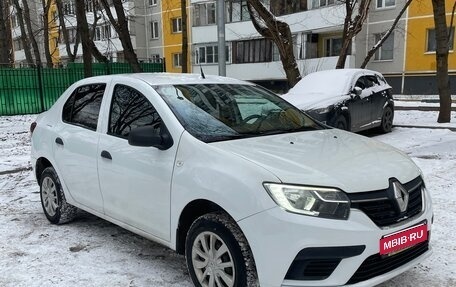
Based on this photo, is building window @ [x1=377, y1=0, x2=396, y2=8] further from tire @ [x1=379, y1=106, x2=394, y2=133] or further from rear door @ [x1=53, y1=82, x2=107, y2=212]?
rear door @ [x1=53, y1=82, x2=107, y2=212]

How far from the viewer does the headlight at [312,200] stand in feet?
8.57

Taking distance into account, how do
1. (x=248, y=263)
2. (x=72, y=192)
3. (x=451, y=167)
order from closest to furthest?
1. (x=248, y=263)
2. (x=72, y=192)
3. (x=451, y=167)

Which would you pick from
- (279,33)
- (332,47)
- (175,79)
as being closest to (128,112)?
(175,79)

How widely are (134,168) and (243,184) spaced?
1.18 meters

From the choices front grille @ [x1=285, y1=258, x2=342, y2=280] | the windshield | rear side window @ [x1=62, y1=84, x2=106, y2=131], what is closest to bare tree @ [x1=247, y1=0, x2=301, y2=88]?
rear side window @ [x1=62, y1=84, x2=106, y2=131]

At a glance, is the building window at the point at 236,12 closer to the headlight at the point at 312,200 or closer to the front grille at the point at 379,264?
the front grille at the point at 379,264

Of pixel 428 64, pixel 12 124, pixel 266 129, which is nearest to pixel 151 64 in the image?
pixel 12 124

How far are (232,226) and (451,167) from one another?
16.8 feet

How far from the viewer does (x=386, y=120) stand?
1072 centimetres

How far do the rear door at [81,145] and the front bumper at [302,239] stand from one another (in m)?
2.00

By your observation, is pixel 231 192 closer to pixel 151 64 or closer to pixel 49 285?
pixel 49 285

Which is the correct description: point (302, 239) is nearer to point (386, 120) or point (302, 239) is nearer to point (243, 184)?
point (243, 184)

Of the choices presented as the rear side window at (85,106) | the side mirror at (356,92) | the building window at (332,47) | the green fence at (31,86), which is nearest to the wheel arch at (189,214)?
the rear side window at (85,106)

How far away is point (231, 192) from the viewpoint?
9.12 ft
